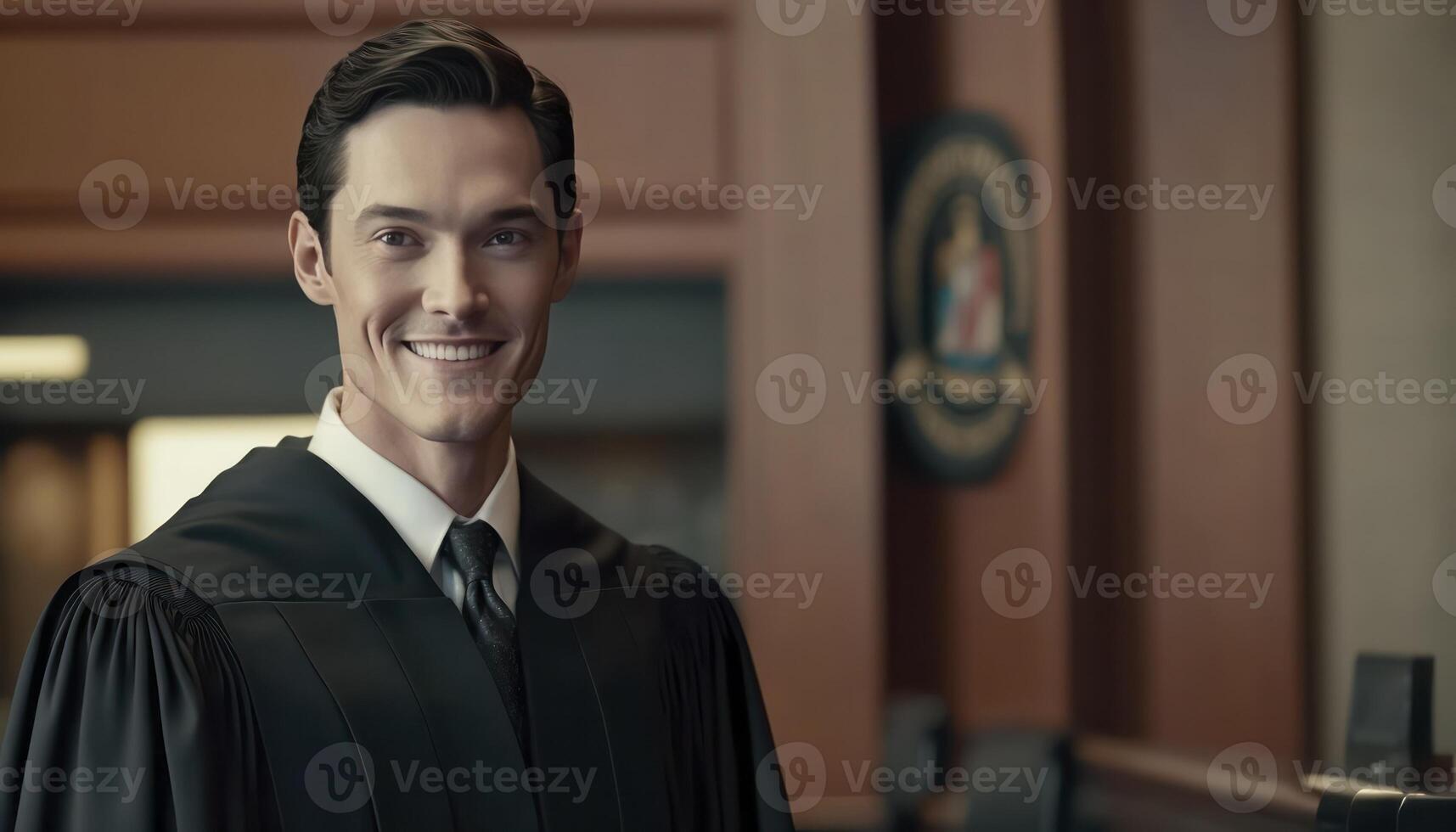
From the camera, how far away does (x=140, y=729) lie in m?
1.05

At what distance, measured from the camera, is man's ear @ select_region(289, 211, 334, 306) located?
49.3 inches

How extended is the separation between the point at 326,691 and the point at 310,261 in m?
0.38

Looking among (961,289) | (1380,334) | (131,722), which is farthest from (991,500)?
(131,722)

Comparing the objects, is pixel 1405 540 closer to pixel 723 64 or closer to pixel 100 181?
pixel 723 64

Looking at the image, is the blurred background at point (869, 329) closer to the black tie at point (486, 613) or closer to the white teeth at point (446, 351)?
the black tie at point (486, 613)

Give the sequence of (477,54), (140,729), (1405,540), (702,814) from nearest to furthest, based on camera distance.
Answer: (140,729), (477,54), (702,814), (1405,540)

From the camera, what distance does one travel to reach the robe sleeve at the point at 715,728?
4.53ft

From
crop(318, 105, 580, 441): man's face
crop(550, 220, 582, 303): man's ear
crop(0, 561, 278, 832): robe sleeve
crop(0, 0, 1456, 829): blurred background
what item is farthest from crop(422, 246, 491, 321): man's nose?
crop(0, 0, 1456, 829): blurred background

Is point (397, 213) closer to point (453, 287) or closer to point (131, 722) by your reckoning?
point (453, 287)

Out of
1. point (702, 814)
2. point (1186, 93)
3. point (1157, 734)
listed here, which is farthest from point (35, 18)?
point (1157, 734)

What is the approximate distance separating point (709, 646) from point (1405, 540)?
96.2 inches

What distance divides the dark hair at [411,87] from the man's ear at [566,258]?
7 cm

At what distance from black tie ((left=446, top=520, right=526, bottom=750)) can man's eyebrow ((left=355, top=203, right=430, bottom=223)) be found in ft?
0.86

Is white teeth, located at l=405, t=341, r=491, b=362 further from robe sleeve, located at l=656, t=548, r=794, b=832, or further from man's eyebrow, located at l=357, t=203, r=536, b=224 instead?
robe sleeve, located at l=656, t=548, r=794, b=832
